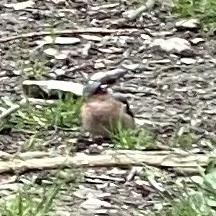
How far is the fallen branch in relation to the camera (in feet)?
13.8

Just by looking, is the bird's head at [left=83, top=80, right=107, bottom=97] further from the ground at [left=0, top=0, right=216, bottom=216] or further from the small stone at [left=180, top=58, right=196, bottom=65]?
the small stone at [left=180, top=58, right=196, bottom=65]

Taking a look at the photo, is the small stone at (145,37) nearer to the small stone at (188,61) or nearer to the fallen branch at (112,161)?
the small stone at (188,61)

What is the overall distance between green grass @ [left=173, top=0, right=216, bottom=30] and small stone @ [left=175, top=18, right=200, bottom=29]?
0.03m

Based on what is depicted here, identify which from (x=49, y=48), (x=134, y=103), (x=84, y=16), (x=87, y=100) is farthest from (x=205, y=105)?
(x=84, y=16)

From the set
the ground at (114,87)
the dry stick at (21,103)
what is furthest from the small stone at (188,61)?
the dry stick at (21,103)

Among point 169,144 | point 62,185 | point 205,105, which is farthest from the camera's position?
point 205,105

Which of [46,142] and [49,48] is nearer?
[46,142]

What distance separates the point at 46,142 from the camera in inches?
181

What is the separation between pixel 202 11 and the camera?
6.17 metres

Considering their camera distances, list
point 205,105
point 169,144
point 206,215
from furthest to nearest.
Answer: point 205,105 < point 169,144 < point 206,215

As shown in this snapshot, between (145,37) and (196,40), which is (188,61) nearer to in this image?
(196,40)

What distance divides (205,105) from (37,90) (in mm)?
799

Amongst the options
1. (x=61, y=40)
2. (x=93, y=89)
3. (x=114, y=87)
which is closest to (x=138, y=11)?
(x=61, y=40)

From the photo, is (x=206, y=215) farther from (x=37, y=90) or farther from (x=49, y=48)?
(x=49, y=48)
